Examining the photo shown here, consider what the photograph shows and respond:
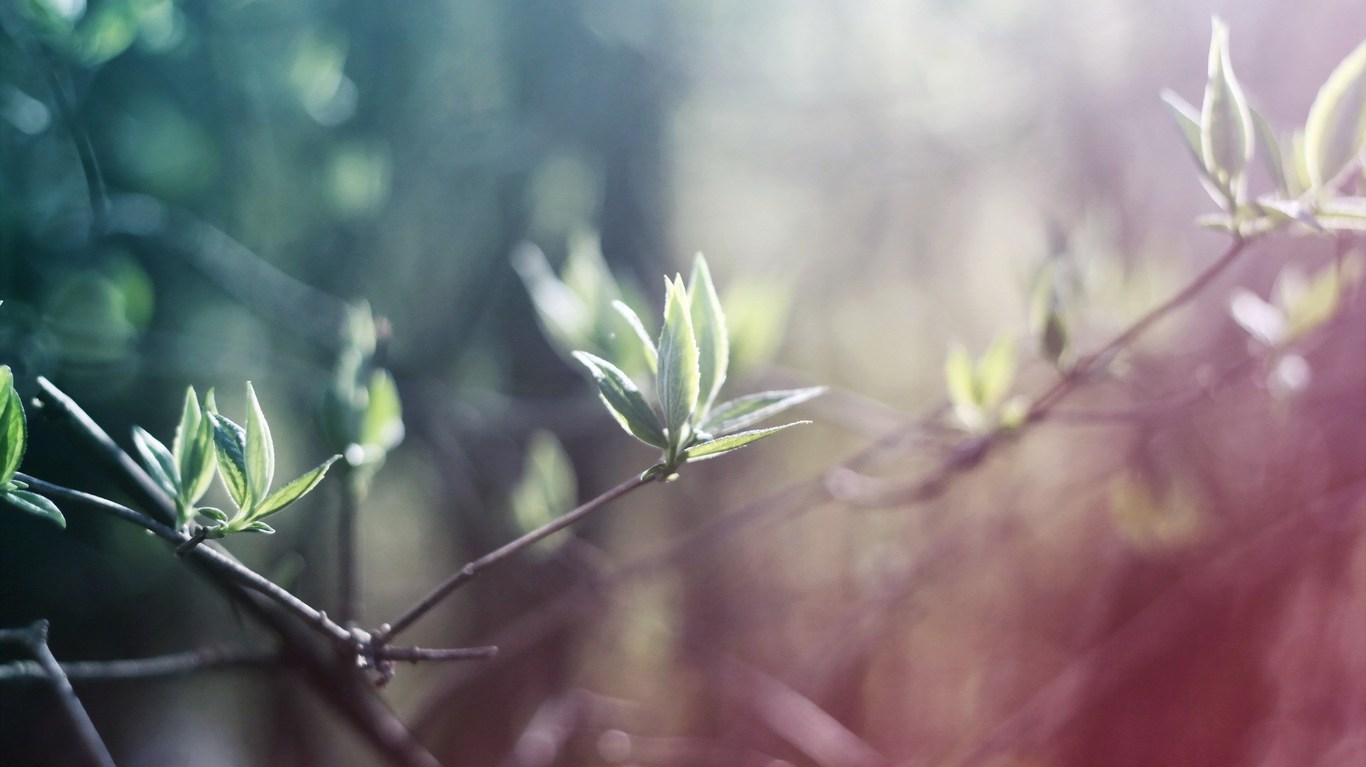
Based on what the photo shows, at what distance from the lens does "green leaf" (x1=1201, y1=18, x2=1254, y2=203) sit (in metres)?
0.29

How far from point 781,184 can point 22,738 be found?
2.75 ft

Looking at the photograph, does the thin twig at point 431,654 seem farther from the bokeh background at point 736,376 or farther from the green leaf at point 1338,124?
the green leaf at point 1338,124

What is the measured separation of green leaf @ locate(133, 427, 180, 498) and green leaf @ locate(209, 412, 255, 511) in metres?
0.02

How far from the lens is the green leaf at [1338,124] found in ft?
1.04

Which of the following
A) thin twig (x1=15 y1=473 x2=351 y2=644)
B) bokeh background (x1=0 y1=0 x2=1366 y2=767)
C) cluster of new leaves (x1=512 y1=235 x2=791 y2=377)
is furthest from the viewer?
bokeh background (x1=0 y1=0 x2=1366 y2=767)

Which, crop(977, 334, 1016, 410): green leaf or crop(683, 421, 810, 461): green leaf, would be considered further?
crop(977, 334, 1016, 410): green leaf

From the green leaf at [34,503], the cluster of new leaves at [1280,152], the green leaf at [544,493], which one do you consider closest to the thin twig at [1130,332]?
the cluster of new leaves at [1280,152]

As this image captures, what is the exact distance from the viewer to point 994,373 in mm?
412

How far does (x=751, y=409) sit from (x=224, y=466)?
0.16 meters

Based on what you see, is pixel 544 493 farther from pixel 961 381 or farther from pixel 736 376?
pixel 961 381

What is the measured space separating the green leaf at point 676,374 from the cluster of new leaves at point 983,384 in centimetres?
21

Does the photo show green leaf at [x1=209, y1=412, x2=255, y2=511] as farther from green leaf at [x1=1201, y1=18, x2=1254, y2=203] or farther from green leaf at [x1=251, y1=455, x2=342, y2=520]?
green leaf at [x1=1201, y1=18, x2=1254, y2=203]

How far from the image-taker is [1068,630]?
0.92m

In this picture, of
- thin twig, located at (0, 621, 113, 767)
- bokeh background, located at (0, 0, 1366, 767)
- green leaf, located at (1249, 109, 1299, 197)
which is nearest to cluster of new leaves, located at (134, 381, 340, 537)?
thin twig, located at (0, 621, 113, 767)
